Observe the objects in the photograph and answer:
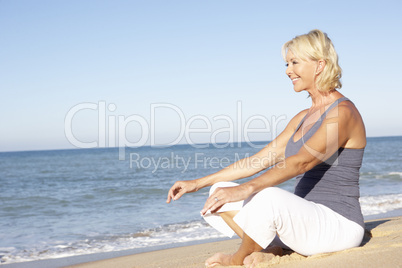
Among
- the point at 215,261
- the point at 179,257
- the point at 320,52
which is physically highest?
the point at 320,52

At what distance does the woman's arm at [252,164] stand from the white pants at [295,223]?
473 millimetres

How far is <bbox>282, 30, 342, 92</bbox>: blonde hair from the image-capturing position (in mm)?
2465

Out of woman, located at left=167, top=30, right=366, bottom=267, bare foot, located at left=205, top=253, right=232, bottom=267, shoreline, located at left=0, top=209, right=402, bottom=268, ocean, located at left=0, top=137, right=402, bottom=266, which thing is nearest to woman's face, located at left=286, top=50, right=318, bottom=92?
woman, located at left=167, top=30, right=366, bottom=267

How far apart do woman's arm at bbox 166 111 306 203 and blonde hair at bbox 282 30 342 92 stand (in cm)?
43

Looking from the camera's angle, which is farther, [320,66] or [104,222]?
[104,222]

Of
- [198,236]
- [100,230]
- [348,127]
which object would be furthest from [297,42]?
[100,230]

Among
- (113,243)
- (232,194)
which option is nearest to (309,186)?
(232,194)

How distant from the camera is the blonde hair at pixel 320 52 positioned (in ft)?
8.09

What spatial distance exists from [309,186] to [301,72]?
0.72m

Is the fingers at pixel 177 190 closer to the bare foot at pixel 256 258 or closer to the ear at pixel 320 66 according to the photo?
the bare foot at pixel 256 258

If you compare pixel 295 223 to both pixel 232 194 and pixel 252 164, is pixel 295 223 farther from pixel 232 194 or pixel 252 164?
pixel 252 164

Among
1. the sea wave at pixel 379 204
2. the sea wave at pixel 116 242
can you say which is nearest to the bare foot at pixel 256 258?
the sea wave at pixel 116 242

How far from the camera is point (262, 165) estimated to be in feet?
9.62

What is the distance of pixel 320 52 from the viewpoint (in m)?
2.46
